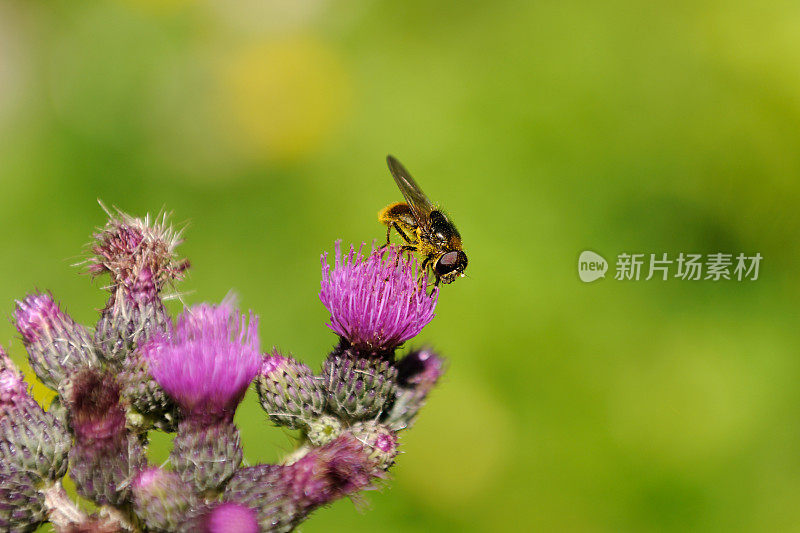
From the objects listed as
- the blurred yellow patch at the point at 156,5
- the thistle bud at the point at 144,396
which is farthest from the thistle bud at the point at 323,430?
the blurred yellow patch at the point at 156,5

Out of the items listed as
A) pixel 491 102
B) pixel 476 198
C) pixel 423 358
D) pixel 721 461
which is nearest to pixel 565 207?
pixel 476 198

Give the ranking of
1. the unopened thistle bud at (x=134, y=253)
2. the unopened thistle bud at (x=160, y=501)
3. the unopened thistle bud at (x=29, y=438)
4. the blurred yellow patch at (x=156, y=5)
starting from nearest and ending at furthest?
the unopened thistle bud at (x=160, y=501) → the unopened thistle bud at (x=29, y=438) → the unopened thistle bud at (x=134, y=253) → the blurred yellow patch at (x=156, y=5)

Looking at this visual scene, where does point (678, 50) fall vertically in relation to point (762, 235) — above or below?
above

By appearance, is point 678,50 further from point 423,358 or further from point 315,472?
point 315,472

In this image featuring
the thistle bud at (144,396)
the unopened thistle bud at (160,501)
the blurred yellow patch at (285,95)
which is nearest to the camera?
the unopened thistle bud at (160,501)

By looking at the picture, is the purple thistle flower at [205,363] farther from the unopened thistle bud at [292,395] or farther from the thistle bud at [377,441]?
the thistle bud at [377,441]

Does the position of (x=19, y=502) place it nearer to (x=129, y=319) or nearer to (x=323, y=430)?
(x=129, y=319)

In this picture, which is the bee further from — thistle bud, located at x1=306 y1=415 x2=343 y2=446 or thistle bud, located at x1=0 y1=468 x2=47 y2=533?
thistle bud, located at x1=0 y1=468 x2=47 y2=533
